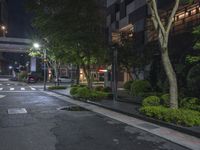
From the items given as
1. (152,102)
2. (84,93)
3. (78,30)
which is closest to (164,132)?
(152,102)

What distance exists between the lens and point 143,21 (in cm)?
2930

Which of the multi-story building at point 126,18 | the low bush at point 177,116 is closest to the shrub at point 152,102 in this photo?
the low bush at point 177,116

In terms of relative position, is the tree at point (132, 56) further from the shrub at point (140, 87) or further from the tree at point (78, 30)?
the shrub at point (140, 87)

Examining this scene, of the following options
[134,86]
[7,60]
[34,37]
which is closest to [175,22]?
[134,86]

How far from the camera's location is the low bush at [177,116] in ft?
33.9

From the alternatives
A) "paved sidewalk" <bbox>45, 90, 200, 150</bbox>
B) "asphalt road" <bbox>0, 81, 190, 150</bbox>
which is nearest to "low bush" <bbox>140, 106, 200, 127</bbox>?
"paved sidewalk" <bbox>45, 90, 200, 150</bbox>

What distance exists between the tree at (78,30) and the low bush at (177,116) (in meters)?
11.2

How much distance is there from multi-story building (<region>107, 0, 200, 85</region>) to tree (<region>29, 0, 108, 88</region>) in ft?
12.6

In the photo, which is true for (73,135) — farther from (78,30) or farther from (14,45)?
(14,45)

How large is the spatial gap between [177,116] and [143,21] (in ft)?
65.6

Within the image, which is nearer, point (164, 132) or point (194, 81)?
point (164, 132)

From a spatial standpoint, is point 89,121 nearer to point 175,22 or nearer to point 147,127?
point 147,127

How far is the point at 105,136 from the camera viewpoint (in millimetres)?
9383

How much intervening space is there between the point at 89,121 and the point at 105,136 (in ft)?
9.90
